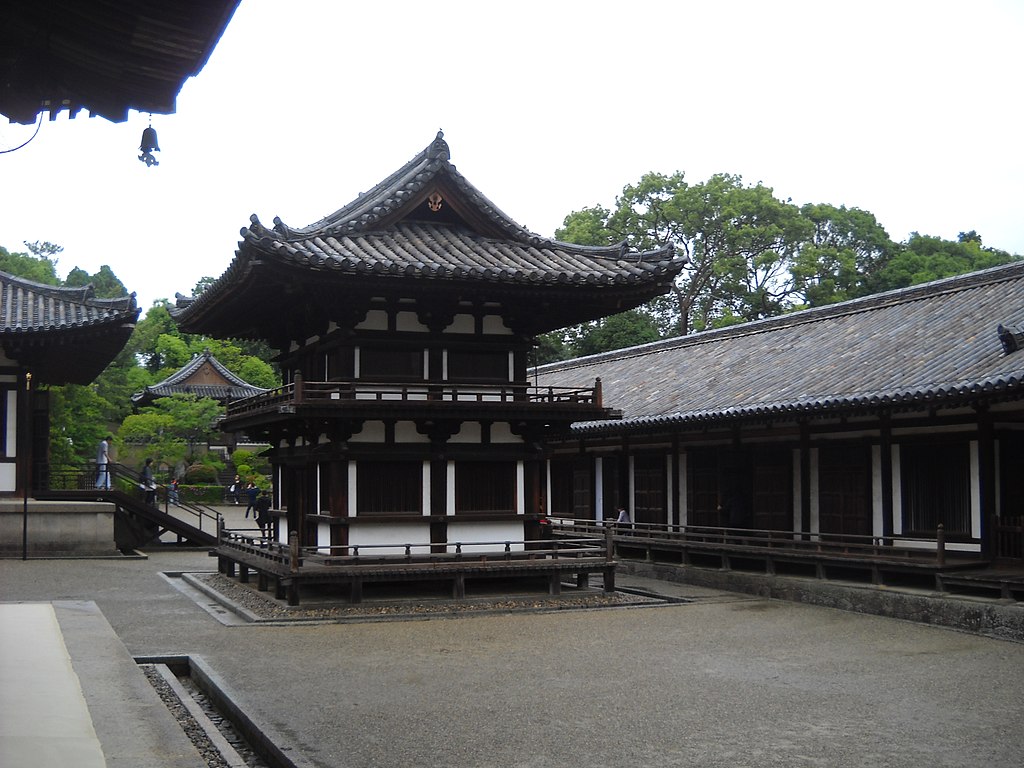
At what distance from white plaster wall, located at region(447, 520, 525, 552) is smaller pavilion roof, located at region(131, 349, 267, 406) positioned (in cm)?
3965

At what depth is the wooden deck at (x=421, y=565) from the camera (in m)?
19.1

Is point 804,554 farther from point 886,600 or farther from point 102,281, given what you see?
point 102,281

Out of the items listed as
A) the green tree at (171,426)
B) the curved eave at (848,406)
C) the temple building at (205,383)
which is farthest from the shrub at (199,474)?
the curved eave at (848,406)

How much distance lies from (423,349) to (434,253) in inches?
74.9

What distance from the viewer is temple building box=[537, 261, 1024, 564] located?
19.2 m

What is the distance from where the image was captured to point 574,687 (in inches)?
498

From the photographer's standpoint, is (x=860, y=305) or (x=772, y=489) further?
(x=860, y=305)

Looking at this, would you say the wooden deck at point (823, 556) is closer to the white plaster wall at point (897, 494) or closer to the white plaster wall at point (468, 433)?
the white plaster wall at point (897, 494)

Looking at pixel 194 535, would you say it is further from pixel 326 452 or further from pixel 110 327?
pixel 326 452

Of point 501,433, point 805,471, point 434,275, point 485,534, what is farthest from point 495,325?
point 805,471

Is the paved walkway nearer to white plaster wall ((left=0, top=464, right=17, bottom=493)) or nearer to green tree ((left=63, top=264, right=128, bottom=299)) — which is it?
white plaster wall ((left=0, top=464, right=17, bottom=493))

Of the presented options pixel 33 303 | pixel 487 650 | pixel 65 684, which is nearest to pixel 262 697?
pixel 65 684

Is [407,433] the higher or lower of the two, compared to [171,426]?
lower

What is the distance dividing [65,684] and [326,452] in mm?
10387
